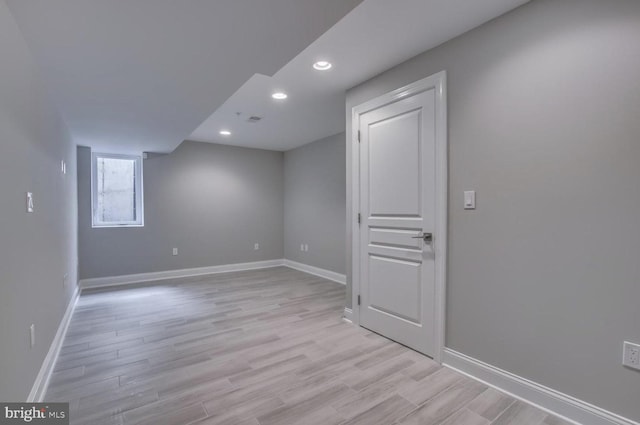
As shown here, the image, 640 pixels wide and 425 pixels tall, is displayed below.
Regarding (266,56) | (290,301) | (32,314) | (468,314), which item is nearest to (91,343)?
(32,314)

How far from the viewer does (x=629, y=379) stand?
1492 millimetres

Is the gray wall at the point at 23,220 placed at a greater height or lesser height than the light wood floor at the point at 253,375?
greater

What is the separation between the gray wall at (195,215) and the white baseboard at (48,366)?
188 cm

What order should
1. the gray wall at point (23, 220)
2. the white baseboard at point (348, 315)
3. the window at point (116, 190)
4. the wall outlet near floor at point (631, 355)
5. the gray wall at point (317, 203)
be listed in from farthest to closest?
the gray wall at point (317, 203) < the window at point (116, 190) < the white baseboard at point (348, 315) < the wall outlet near floor at point (631, 355) < the gray wall at point (23, 220)

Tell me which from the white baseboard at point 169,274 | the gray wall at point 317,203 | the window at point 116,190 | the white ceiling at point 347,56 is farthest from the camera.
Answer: the gray wall at point 317,203

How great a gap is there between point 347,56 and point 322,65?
0.83ft

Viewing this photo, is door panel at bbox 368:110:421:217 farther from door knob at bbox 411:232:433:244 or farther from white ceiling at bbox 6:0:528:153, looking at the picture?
white ceiling at bbox 6:0:528:153

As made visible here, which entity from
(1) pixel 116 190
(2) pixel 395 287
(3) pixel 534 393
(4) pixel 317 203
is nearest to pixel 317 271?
(4) pixel 317 203

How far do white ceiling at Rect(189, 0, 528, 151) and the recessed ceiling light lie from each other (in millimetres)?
50

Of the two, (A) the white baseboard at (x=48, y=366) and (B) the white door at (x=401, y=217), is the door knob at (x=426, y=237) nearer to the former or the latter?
(B) the white door at (x=401, y=217)

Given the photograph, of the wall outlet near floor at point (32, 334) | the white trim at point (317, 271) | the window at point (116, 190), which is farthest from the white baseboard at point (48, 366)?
the white trim at point (317, 271)

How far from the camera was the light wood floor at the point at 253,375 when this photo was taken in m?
1.73

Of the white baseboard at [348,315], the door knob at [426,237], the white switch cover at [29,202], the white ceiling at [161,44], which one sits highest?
the white ceiling at [161,44]

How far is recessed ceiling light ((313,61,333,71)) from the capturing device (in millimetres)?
2555
